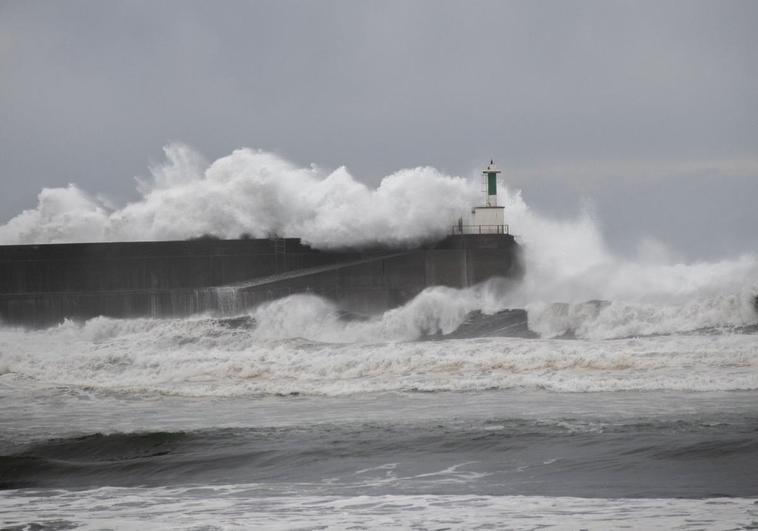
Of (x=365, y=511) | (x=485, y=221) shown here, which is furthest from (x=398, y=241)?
(x=365, y=511)

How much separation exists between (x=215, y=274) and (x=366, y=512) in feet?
62.4

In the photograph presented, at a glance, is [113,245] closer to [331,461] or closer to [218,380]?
[218,380]

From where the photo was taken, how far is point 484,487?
31.0ft

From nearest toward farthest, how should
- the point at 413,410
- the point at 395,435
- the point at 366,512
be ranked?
1. the point at 366,512
2. the point at 395,435
3. the point at 413,410

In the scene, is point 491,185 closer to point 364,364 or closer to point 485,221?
point 485,221

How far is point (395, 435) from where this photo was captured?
466 inches

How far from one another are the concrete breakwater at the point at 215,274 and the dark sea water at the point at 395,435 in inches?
144

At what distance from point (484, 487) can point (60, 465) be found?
4.54 m

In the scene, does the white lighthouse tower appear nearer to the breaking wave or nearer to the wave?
the breaking wave

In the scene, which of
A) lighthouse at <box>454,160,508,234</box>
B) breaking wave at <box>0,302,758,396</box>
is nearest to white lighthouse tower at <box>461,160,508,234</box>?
lighthouse at <box>454,160,508,234</box>

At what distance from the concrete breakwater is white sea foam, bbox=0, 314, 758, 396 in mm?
1344

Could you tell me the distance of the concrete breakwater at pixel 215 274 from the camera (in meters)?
24.9

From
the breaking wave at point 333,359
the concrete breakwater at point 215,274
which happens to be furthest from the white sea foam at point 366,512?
the concrete breakwater at point 215,274

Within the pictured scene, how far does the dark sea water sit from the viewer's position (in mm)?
8680
